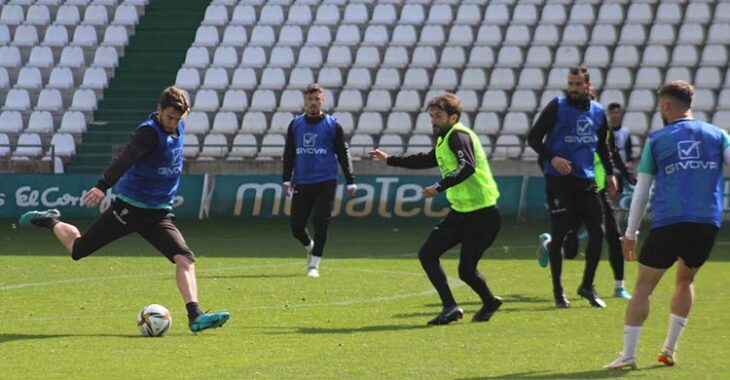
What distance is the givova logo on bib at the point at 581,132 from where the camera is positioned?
45.6 feet

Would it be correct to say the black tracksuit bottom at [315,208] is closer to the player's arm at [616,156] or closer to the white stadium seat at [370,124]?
the player's arm at [616,156]

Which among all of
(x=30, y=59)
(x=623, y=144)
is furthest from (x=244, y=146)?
(x=623, y=144)

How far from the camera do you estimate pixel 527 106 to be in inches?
1208

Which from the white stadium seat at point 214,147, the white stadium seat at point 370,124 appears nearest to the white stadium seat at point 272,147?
the white stadium seat at point 214,147

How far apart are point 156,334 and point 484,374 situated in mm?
3114

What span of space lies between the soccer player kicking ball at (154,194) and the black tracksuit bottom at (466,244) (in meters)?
1.98

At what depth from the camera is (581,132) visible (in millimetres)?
13906

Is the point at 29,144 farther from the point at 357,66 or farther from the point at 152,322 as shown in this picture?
the point at 152,322

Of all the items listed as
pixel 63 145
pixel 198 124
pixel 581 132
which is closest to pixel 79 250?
pixel 581 132

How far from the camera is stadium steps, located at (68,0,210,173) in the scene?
31.0m

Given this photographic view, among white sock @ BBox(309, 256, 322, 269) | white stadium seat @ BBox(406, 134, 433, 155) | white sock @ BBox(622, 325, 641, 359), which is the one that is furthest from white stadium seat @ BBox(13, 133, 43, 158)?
white sock @ BBox(622, 325, 641, 359)

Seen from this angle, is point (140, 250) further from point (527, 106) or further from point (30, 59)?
Result: point (30, 59)

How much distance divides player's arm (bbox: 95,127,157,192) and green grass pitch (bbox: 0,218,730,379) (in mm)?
1166

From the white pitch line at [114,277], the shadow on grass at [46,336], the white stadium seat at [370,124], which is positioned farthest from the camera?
the white stadium seat at [370,124]
